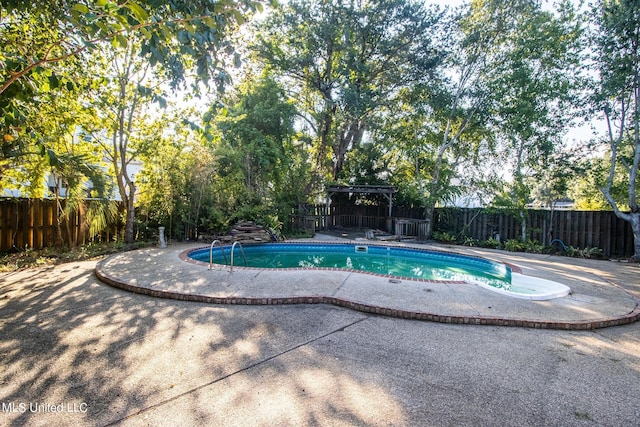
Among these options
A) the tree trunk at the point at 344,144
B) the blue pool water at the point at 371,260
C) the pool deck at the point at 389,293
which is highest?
the tree trunk at the point at 344,144

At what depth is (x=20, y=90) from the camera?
283cm

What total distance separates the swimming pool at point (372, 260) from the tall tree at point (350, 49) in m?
6.22

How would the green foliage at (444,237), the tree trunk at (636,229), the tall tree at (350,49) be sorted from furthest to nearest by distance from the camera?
the tall tree at (350,49) < the green foliage at (444,237) < the tree trunk at (636,229)

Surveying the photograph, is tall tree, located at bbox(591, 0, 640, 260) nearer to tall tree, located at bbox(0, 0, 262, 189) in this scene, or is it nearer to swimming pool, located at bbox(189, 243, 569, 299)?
swimming pool, located at bbox(189, 243, 569, 299)

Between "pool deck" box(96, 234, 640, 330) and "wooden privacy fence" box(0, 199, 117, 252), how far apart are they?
2.45 m

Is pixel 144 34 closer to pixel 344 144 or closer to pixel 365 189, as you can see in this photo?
pixel 365 189

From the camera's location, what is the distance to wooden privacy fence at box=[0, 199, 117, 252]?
6.97m

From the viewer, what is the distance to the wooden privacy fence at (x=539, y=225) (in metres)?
9.77

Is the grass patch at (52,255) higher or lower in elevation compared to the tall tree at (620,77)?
lower

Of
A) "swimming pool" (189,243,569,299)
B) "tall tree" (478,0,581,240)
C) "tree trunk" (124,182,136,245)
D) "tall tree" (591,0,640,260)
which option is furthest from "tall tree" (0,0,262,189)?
"tall tree" (478,0,581,240)

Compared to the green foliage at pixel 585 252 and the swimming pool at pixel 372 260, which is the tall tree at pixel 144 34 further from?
the green foliage at pixel 585 252

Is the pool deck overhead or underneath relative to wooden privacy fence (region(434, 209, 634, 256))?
underneath

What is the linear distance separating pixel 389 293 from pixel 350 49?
12.2 meters

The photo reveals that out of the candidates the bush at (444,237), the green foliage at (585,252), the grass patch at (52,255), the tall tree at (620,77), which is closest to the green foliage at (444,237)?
the bush at (444,237)
